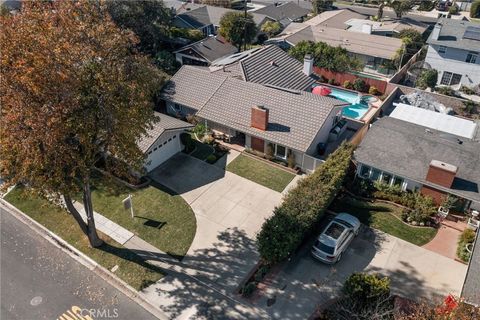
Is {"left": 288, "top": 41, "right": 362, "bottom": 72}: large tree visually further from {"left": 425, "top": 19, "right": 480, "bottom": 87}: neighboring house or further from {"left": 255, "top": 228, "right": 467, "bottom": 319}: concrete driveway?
{"left": 255, "top": 228, "right": 467, "bottom": 319}: concrete driveway

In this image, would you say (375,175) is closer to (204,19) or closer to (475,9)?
(204,19)

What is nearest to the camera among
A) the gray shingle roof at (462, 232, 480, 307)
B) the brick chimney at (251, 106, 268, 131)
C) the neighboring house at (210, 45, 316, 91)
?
the gray shingle roof at (462, 232, 480, 307)

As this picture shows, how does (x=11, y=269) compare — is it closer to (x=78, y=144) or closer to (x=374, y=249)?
(x=78, y=144)

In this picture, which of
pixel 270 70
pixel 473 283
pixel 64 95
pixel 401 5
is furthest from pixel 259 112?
pixel 401 5

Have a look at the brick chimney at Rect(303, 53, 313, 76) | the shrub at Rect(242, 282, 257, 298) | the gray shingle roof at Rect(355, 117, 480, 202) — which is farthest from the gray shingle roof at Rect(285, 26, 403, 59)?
the shrub at Rect(242, 282, 257, 298)

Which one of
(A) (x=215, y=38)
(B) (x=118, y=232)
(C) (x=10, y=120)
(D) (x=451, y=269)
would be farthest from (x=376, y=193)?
(A) (x=215, y=38)
